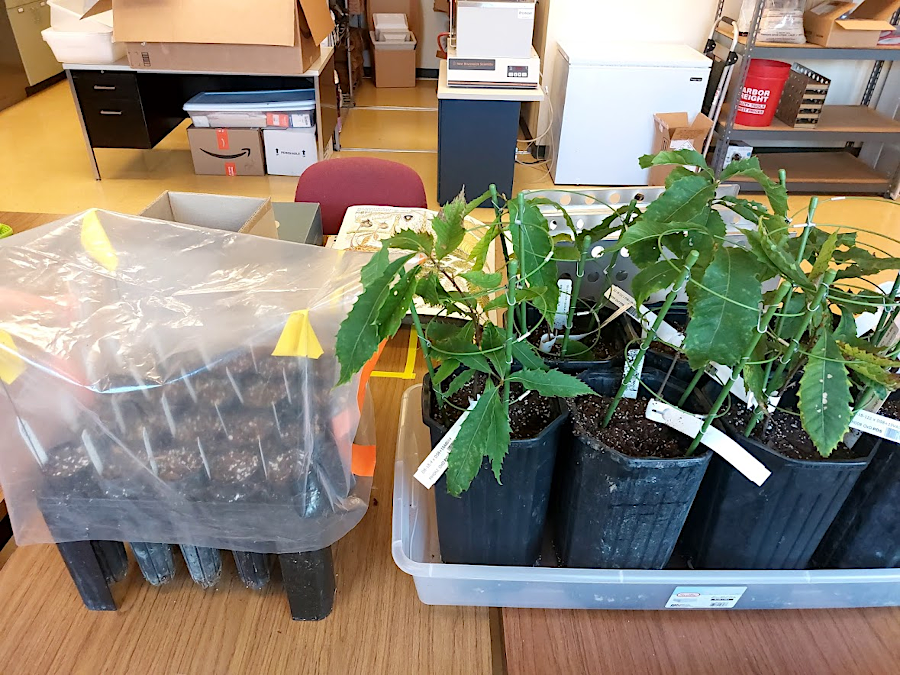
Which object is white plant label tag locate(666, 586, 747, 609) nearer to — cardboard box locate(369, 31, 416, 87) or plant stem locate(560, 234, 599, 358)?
plant stem locate(560, 234, 599, 358)

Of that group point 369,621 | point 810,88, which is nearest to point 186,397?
point 369,621

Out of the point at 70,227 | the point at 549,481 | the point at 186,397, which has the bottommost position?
the point at 549,481

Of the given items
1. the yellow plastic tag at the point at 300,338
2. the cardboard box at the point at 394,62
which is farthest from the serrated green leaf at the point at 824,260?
the cardboard box at the point at 394,62

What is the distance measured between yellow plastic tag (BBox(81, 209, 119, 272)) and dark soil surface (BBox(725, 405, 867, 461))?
2.67ft

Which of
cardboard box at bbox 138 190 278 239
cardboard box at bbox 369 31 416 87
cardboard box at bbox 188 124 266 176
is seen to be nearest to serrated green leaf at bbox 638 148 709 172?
cardboard box at bbox 138 190 278 239

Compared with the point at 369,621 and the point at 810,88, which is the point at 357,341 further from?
the point at 810,88

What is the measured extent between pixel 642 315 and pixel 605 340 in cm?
15

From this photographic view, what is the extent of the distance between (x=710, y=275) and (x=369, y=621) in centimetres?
62

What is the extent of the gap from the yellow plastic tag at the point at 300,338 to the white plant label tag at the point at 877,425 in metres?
0.62

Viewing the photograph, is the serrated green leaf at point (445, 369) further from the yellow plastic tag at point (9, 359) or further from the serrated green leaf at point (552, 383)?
the yellow plastic tag at point (9, 359)

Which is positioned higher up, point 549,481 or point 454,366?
point 454,366

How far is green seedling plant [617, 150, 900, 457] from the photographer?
21.9 inches

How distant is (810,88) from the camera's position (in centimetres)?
311

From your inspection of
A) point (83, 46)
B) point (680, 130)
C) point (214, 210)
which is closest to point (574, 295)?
point (214, 210)
